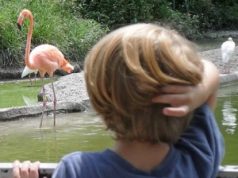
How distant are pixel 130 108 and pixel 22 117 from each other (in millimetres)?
6583

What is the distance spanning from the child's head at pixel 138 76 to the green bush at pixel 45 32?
11.2 meters

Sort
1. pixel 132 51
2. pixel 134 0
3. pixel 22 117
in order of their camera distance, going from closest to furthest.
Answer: pixel 132 51 → pixel 22 117 → pixel 134 0

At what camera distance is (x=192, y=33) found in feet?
65.7

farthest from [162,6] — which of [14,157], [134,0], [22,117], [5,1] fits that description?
[14,157]

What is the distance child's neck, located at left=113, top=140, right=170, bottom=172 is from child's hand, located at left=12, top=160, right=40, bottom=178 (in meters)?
0.24

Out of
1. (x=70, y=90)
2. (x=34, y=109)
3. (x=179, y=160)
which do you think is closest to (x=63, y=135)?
(x=34, y=109)

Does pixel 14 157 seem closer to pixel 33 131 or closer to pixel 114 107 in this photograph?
pixel 33 131

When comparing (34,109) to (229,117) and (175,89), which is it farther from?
(175,89)

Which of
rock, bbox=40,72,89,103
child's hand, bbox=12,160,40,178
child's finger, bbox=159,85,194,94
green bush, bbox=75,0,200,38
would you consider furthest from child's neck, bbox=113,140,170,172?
green bush, bbox=75,0,200,38

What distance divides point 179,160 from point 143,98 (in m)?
0.18

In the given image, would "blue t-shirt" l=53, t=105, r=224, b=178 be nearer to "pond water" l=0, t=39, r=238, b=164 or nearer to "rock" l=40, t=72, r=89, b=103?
"pond water" l=0, t=39, r=238, b=164

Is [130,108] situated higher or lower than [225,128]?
higher

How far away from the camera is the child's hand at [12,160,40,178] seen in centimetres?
143

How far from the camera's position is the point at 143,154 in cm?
131
